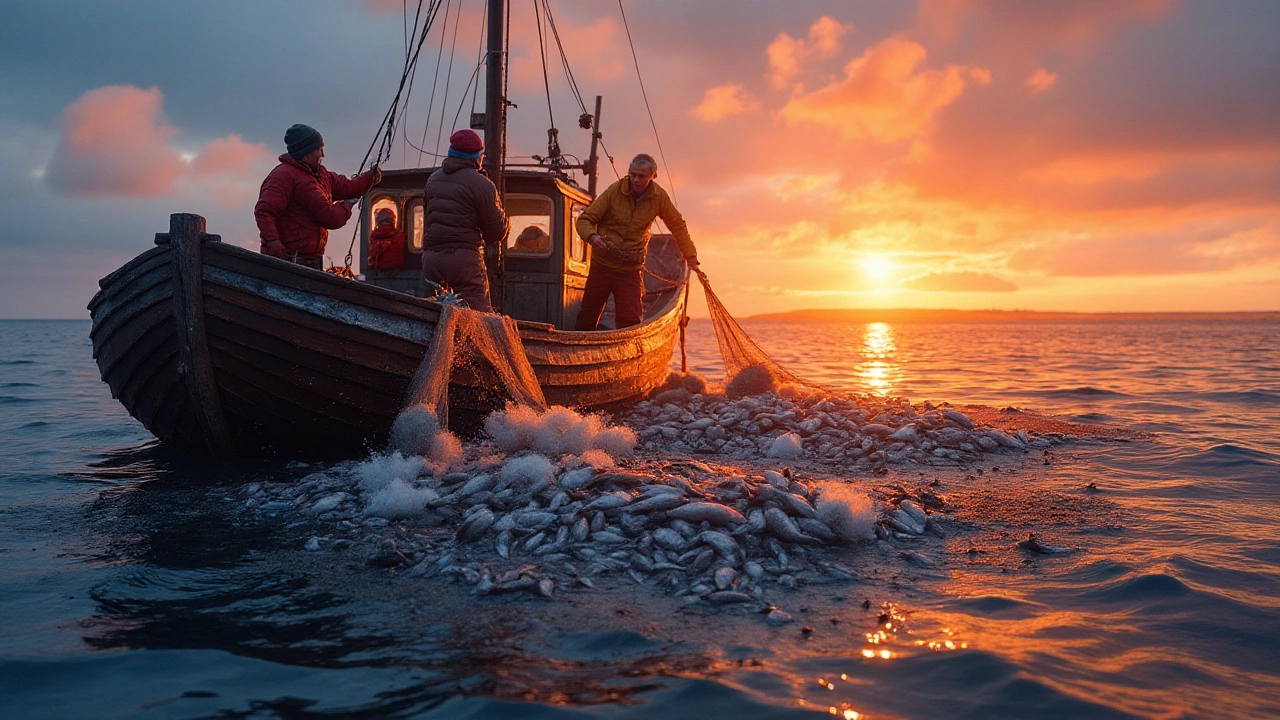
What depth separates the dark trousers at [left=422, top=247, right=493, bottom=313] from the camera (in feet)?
26.5

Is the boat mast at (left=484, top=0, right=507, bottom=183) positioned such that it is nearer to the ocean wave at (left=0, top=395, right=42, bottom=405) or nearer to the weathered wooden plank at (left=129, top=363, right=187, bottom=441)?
the weathered wooden plank at (left=129, top=363, right=187, bottom=441)

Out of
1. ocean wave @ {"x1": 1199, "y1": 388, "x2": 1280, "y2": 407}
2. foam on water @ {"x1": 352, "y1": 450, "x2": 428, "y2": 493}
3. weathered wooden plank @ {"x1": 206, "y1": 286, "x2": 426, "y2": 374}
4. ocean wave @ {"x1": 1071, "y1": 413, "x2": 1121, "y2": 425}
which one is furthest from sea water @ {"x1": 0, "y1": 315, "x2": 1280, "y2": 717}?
ocean wave @ {"x1": 1199, "y1": 388, "x2": 1280, "y2": 407}

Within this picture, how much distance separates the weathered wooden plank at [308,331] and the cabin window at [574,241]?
4.69m

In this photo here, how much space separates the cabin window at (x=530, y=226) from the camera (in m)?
11.3

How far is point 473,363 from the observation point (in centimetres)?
777

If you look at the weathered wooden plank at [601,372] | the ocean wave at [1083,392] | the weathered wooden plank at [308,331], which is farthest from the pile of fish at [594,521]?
the ocean wave at [1083,392]

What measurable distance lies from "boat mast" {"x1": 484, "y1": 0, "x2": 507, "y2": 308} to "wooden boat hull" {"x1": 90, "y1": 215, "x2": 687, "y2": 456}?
283 cm

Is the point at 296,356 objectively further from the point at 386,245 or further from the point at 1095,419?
the point at 1095,419

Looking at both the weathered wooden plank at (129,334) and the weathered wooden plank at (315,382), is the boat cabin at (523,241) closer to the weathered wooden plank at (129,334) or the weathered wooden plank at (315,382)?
the weathered wooden plank at (129,334)

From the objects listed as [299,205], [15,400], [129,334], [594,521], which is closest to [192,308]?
[129,334]

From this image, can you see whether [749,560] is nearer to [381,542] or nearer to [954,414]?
[381,542]

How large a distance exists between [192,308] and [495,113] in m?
5.22

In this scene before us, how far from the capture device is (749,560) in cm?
473

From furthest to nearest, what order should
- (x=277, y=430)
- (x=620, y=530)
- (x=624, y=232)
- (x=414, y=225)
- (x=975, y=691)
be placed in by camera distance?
(x=414, y=225) < (x=624, y=232) < (x=277, y=430) < (x=620, y=530) < (x=975, y=691)
